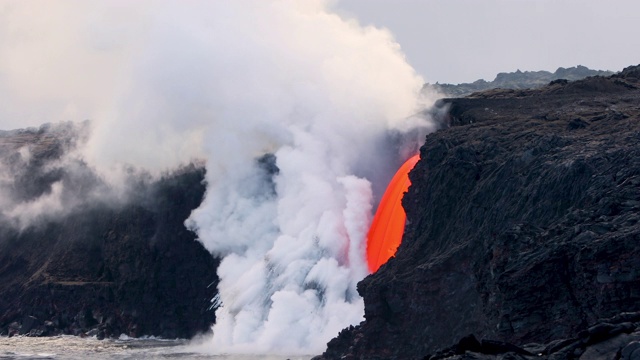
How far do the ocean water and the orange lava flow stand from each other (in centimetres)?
1222

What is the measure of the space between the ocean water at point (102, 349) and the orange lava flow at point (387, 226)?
481 inches

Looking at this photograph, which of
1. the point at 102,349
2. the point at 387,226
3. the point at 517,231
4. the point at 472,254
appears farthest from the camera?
the point at 102,349

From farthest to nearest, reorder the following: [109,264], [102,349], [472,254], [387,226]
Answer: [109,264], [102,349], [387,226], [472,254]

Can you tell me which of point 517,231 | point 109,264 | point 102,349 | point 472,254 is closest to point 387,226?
point 472,254

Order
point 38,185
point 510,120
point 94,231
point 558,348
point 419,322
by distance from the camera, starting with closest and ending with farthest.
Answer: point 558,348, point 419,322, point 510,120, point 94,231, point 38,185

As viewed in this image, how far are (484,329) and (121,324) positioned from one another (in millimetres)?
74452

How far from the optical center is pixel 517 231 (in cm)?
6481

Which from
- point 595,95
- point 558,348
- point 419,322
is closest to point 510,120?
point 595,95

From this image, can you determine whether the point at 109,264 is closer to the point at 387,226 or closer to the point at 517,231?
the point at 387,226

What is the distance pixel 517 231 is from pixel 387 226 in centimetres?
4117

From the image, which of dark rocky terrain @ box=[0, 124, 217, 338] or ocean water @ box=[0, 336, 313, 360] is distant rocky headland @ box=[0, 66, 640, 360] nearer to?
dark rocky terrain @ box=[0, 124, 217, 338]

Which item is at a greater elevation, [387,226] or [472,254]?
[387,226]

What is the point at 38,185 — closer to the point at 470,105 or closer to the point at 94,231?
the point at 94,231

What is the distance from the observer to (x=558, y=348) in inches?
1799
